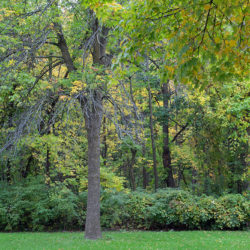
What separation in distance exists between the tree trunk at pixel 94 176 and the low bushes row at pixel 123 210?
3647 millimetres

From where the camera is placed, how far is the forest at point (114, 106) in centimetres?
399

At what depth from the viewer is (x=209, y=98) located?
14.7 metres

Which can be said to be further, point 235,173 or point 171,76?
point 235,173

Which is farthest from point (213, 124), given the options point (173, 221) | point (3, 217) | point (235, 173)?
point (3, 217)

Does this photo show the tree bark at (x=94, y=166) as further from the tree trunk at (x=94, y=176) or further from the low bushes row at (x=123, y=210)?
the low bushes row at (x=123, y=210)

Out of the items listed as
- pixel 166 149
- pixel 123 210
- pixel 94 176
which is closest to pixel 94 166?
→ pixel 94 176

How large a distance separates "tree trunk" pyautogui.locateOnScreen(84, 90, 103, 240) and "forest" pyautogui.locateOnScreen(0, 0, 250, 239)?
0.11 ft

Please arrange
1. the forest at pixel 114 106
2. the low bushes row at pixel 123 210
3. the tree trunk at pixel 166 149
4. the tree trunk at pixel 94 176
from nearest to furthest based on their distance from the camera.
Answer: the forest at pixel 114 106
the tree trunk at pixel 94 176
the low bushes row at pixel 123 210
the tree trunk at pixel 166 149

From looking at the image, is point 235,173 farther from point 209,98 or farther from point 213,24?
point 213,24

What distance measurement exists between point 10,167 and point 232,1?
14997 mm

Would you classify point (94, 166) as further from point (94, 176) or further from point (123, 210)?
point (123, 210)

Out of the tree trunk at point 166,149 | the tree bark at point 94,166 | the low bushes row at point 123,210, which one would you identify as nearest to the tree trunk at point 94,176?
the tree bark at point 94,166

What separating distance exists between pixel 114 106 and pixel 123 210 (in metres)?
6.14

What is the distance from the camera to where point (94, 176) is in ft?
29.9
